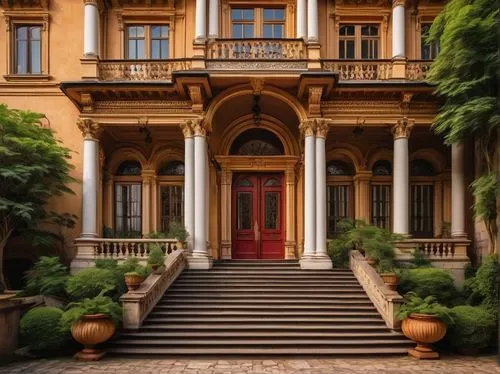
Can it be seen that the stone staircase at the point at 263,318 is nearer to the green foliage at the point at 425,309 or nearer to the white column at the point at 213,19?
the green foliage at the point at 425,309

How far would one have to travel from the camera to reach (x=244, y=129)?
57.9ft

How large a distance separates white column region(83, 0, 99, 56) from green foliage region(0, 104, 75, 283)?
266 cm

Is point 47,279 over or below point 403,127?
below

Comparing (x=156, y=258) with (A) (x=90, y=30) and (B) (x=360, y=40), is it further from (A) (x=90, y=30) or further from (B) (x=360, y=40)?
(B) (x=360, y=40)

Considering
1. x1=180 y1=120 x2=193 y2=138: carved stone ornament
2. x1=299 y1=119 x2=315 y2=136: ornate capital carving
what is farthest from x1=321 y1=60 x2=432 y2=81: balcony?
x1=180 y1=120 x2=193 y2=138: carved stone ornament

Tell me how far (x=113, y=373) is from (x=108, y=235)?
7943 millimetres

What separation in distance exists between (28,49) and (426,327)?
49.8 feet

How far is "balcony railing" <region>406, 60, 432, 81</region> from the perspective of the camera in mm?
15348

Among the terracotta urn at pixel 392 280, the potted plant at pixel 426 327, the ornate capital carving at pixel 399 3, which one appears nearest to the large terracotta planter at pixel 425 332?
the potted plant at pixel 426 327

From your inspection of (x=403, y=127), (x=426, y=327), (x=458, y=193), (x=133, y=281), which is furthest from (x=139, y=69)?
(x=426, y=327)

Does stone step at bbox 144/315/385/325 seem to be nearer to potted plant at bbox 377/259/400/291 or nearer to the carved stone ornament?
potted plant at bbox 377/259/400/291

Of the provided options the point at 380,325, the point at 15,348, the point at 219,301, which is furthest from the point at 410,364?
the point at 15,348

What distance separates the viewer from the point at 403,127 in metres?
15.2

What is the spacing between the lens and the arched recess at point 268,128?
1748cm
